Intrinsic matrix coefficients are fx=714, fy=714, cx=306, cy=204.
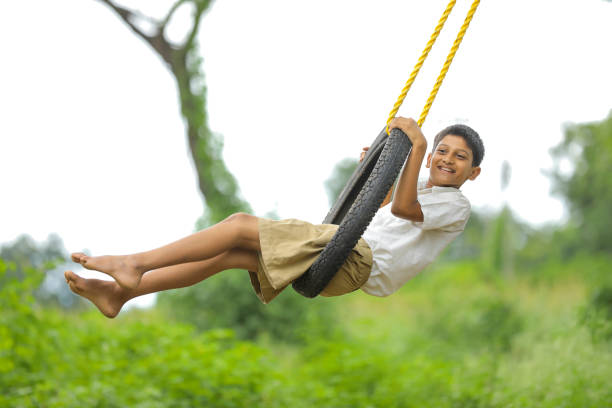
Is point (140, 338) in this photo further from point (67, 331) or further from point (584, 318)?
point (584, 318)

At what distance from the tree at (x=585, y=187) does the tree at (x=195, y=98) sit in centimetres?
1272

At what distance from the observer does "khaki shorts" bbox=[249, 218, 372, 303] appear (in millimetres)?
2838

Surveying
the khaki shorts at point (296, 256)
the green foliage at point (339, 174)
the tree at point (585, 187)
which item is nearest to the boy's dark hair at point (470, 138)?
the khaki shorts at point (296, 256)

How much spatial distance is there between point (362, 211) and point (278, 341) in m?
5.86

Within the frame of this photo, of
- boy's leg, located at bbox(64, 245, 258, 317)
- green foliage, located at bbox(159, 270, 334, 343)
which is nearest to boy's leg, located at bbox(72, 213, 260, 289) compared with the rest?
boy's leg, located at bbox(64, 245, 258, 317)

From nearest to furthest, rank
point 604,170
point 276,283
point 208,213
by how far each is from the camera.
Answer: point 276,283 < point 208,213 < point 604,170

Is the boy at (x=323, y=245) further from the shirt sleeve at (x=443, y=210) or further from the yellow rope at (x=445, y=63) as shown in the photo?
the yellow rope at (x=445, y=63)

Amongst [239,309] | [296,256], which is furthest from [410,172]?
[239,309]

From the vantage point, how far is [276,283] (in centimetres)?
284

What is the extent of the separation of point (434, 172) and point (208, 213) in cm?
538

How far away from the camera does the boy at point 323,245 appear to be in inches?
105

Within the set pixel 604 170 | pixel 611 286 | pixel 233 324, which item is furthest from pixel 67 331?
pixel 604 170

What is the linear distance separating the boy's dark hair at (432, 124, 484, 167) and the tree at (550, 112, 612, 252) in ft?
53.5

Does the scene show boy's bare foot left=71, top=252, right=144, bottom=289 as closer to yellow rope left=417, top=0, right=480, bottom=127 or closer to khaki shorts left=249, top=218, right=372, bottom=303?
khaki shorts left=249, top=218, right=372, bottom=303
